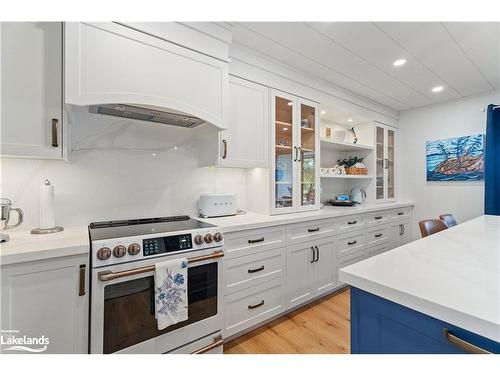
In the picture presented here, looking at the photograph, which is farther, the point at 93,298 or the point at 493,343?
the point at 93,298

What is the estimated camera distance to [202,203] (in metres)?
2.08

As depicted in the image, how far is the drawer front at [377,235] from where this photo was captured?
295cm

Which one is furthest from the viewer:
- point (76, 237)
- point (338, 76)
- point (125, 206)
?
point (338, 76)

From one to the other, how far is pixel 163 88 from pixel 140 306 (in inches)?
52.1

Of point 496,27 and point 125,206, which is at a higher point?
point 496,27

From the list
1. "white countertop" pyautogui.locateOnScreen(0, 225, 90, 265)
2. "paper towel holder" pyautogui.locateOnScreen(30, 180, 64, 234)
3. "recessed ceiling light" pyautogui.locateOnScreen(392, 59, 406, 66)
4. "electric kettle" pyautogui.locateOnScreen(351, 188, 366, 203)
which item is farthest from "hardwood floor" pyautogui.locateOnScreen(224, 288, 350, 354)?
"recessed ceiling light" pyautogui.locateOnScreen(392, 59, 406, 66)

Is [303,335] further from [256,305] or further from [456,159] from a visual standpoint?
[456,159]

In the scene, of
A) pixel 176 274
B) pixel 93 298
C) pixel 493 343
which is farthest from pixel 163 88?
pixel 493 343

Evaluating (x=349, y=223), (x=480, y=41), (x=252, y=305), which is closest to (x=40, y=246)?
(x=252, y=305)

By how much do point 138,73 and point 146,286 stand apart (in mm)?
1266

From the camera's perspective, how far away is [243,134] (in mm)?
2086

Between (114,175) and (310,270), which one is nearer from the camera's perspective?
(114,175)
